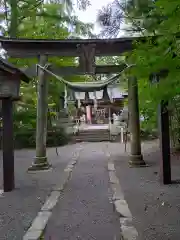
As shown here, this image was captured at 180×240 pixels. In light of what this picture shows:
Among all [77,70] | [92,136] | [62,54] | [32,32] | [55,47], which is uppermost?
[32,32]

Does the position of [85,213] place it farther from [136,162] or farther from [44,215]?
[136,162]

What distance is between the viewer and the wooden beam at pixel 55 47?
9859 millimetres

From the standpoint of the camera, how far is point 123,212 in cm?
529

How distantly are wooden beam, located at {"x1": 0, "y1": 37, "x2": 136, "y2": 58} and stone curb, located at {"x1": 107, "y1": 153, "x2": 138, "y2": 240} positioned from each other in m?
4.45

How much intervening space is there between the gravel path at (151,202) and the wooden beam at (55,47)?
13.4 feet

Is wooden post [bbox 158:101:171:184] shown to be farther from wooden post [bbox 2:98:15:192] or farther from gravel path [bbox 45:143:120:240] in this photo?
wooden post [bbox 2:98:15:192]

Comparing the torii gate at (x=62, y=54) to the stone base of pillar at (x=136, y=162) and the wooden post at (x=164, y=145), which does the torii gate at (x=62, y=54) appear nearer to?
the stone base of pillar at (x=136, y=162)

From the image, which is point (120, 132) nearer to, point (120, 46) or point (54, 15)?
point (54, 15)

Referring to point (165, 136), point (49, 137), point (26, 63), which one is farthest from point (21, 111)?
point (165, 136)

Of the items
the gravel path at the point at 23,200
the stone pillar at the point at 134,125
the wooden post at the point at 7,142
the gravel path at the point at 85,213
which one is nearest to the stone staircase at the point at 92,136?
the stone pillar at the point at 134,125

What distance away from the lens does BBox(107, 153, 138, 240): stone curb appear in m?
4.25

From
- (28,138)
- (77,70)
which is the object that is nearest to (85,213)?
(77,70)

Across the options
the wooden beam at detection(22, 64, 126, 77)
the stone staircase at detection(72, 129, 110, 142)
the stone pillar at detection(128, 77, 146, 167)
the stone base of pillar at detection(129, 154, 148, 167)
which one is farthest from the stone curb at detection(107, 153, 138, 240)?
the stone staircase at detection(72, 129, 110, 142)

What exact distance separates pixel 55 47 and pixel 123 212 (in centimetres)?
660
